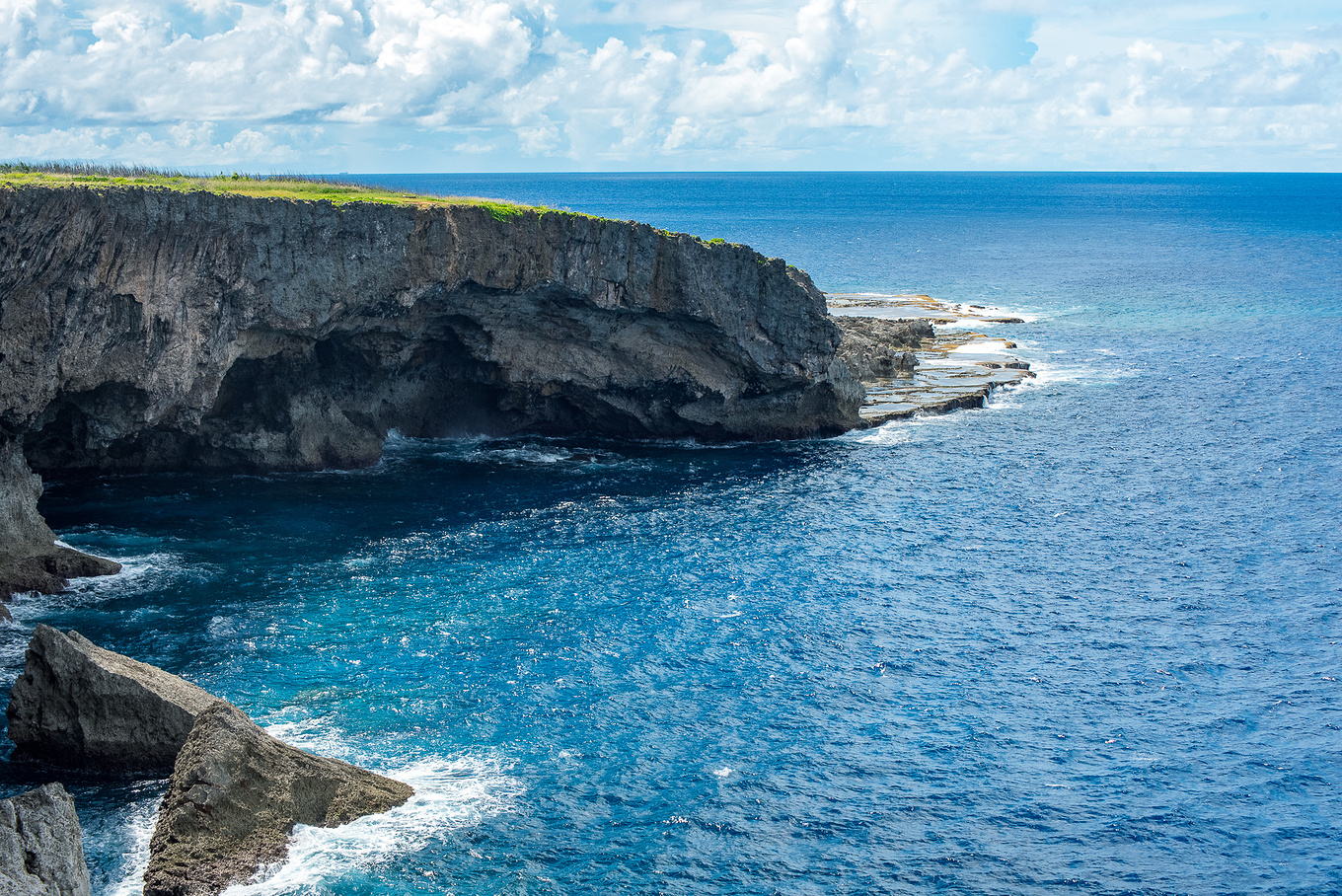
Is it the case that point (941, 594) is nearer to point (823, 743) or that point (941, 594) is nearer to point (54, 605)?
point (823, 743)

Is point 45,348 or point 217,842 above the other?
point 45,348

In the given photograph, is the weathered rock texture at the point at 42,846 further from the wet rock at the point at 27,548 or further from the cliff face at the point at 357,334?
the cliff face at the point at 357,334

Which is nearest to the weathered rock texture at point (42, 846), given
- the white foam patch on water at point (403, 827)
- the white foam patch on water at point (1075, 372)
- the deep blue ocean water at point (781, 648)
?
the deep blue ocean water at point (781, 648)

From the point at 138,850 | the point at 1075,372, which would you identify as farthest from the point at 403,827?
the point at 1075,372

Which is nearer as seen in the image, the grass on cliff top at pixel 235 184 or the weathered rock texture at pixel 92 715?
the weathered rock texture at pixel 92 715

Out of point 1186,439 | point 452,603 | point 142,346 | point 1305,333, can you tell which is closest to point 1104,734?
point 452,603

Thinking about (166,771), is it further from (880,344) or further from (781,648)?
(880,344)
